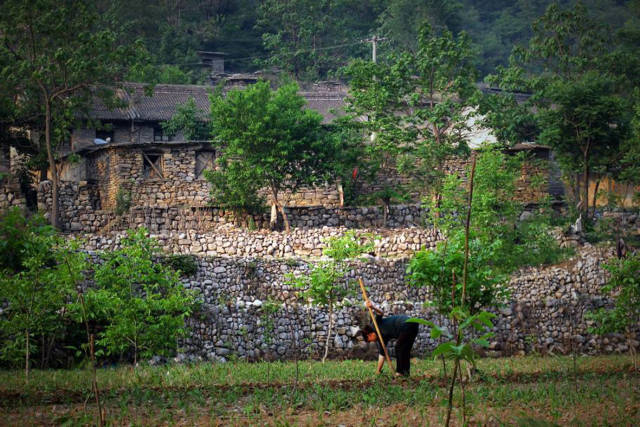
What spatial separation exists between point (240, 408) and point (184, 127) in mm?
29056

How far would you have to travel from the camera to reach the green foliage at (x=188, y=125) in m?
37.2

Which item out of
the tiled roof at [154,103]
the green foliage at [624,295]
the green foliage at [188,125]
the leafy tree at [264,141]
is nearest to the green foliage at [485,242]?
the green foliage at [624,295]

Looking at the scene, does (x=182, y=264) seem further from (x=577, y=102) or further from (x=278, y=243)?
(x=577, y=102)

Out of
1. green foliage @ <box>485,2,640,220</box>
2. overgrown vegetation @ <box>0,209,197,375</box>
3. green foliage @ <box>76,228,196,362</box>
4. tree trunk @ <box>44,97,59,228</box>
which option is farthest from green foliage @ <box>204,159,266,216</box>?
green foliage @ <box>76,228,196,362</box>

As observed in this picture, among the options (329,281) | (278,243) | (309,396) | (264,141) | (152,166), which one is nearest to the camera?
(309,396)

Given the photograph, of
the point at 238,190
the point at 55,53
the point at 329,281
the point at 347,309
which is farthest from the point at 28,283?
the point at 238,190

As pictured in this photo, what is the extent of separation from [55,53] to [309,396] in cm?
2009

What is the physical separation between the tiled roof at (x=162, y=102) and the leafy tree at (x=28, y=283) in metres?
22.3

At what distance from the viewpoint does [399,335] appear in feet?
43.2

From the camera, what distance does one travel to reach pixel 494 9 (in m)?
71.8

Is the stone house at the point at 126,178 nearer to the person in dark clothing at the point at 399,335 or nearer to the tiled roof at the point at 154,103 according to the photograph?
the tiled roof at the point at 154,103

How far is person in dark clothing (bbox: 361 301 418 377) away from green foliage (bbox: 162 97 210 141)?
25209 millimetres

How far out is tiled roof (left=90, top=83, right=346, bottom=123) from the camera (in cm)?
3762

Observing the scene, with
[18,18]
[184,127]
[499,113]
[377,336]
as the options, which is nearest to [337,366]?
[377,336]
